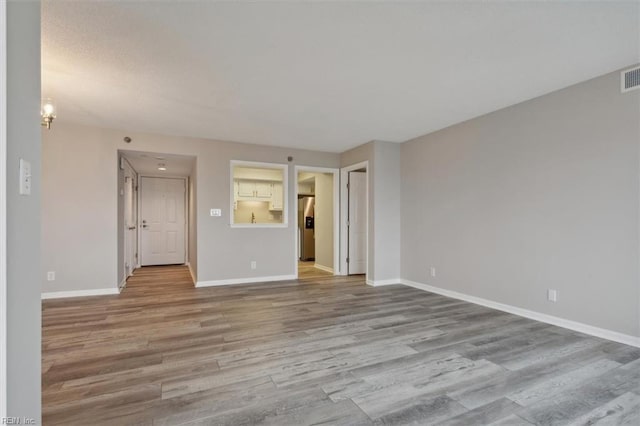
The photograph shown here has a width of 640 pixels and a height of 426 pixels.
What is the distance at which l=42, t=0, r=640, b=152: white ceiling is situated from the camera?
6.60ft

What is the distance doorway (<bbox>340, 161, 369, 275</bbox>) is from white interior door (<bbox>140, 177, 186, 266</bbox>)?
432 cm

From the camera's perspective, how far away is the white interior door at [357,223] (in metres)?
6.15

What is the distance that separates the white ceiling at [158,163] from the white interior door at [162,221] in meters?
0.34

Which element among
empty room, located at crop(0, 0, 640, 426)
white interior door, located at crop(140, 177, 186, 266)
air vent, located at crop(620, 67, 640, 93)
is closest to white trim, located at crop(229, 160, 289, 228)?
empty room, located at crop(0, 0, 640, 426)

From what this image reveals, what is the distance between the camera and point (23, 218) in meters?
0.99

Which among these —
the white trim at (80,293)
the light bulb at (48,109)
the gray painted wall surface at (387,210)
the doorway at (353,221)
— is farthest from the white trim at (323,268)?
the light bulb at (48,109)

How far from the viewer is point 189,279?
5734mm

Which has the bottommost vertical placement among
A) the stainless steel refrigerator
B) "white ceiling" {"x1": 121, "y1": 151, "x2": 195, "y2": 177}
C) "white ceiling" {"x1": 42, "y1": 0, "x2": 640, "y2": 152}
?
the stainless steel refrigerator

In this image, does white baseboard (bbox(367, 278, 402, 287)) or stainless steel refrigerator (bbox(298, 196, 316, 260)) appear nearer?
white baseboard (bbox(367, 278, 402, 287))

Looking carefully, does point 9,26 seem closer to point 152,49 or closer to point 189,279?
point 152,49

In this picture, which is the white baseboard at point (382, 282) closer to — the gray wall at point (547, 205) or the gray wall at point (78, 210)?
the gray wall at point (547, 205)

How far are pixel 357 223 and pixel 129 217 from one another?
460 cm

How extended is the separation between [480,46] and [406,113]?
1.52 meters

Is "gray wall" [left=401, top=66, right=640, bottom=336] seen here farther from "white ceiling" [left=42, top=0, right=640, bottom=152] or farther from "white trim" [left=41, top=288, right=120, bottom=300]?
"white trim" [left=41, top=288, right=120, bottom=300]
